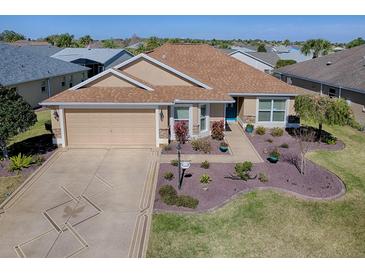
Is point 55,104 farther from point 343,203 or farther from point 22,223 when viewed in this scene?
point 343,203

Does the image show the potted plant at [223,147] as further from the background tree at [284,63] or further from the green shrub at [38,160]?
the background tree at [284,63]

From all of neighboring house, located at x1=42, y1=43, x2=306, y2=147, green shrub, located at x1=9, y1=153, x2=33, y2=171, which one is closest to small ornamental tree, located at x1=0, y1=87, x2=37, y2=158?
green shrub, located at x1=9, y1=153, x2=33, y2=171

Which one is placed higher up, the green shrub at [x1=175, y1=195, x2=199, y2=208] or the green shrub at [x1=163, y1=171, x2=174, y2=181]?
the green shrub at [x1=163, y1=171, x2=174, y2=181]

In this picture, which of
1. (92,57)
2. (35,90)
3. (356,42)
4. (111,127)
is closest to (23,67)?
(35,90)

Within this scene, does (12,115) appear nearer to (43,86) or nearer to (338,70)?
(43,86)

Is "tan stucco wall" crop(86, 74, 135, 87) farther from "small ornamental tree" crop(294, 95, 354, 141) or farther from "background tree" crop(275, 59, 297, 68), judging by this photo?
"background tree" crop(275, 59, 297, 68)

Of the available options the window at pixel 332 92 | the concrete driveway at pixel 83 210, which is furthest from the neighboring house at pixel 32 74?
the window at pixel 332 92

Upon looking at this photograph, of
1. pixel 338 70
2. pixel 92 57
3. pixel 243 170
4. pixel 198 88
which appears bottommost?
pixel 243 170

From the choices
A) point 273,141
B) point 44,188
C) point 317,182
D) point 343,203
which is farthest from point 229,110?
point 44,188

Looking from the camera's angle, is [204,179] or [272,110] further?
[272,110]
